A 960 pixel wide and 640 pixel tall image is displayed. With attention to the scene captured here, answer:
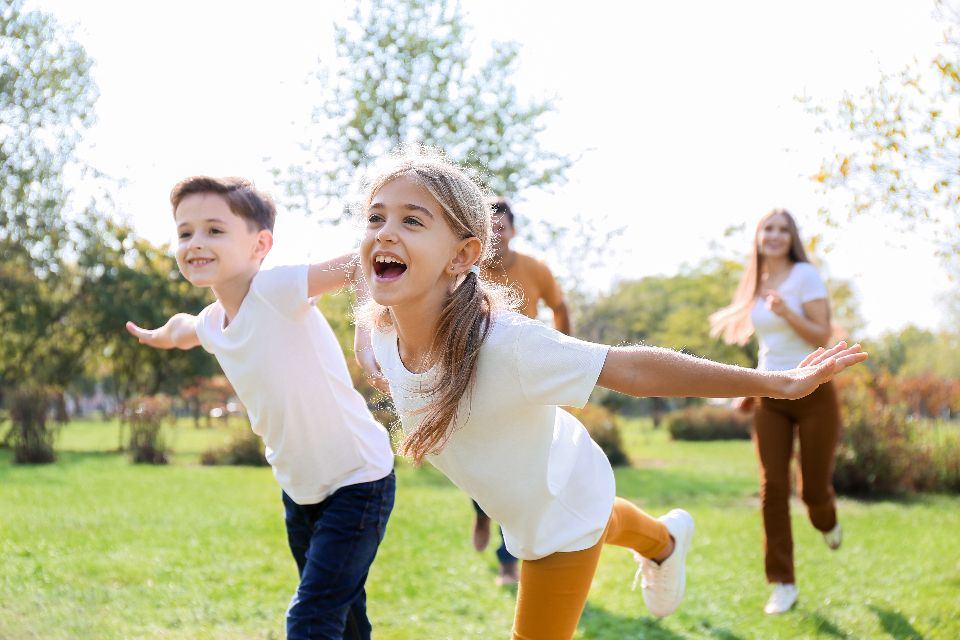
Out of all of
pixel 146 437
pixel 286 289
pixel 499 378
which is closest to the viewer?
pixel 499 378

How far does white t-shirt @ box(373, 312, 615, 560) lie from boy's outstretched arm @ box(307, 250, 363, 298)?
27 cm

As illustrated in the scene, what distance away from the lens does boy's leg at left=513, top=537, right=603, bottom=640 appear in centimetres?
267

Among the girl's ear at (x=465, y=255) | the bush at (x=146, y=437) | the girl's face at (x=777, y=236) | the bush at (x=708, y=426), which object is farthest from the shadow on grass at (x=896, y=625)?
the bush at (x=708, y=426)

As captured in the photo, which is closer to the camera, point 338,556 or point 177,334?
point 338,556

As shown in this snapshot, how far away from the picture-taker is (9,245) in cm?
2109

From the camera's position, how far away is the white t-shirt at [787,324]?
194 inches

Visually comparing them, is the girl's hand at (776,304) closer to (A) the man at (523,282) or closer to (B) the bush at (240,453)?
(A) the man at (523,282)

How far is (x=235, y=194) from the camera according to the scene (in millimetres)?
3305

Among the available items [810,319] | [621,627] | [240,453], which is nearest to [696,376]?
[621,627]

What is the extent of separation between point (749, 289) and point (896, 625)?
200 cm

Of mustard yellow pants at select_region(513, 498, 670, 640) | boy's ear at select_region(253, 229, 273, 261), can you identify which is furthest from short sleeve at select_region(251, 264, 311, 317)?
mustard yellow pants at select_region(513, 498, 670, 640)

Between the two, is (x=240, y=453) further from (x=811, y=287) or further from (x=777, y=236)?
(x=811, y=287)

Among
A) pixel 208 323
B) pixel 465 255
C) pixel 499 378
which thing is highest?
pixel 465 255

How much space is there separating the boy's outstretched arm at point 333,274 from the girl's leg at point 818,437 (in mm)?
2999
